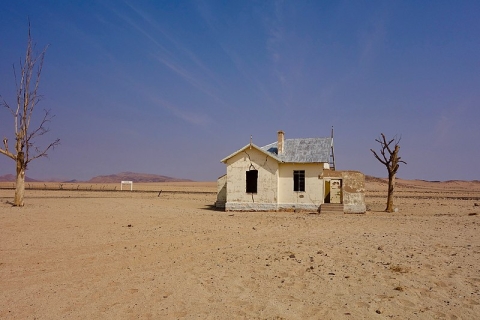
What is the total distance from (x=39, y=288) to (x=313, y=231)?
9.84 metres

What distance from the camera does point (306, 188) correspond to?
81.0 feet

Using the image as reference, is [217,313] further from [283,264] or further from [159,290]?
[283,264]

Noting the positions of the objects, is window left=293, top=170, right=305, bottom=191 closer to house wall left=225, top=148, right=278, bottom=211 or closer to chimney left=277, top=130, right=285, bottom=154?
house wall left=225, top=148, right=278, bottom=211

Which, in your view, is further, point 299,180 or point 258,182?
point 258,182

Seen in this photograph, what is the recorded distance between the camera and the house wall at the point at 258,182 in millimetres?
24891

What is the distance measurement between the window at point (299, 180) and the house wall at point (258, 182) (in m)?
1.34

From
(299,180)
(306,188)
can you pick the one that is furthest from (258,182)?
(306,188)

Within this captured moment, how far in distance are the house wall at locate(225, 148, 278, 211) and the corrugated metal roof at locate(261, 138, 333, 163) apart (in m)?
1.33

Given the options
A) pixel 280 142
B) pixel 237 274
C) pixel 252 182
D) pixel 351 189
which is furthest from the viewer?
pixel 252 182

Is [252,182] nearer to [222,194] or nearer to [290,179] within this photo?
[222,194]

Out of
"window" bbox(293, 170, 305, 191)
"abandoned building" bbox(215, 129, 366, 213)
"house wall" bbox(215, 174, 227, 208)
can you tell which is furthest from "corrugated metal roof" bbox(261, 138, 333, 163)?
"house wall" bbox(215, 174, 227, 208)

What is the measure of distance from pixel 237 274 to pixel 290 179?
681 inches

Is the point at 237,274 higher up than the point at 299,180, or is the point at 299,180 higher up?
the point at 299,180

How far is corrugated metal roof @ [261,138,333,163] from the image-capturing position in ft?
81.1
